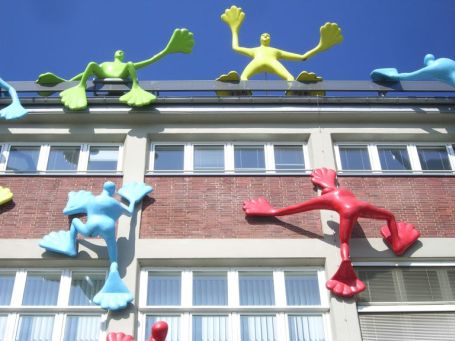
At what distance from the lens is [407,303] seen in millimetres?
10938

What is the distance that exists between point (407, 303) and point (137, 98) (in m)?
6.46

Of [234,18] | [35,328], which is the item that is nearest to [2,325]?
[35,328]

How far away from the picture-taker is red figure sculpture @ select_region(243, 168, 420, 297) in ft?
34.7

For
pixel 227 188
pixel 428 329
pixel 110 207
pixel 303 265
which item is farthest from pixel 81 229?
pixel 428 329

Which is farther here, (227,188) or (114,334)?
(227,188)

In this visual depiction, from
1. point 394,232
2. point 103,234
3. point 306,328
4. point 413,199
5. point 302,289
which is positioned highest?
point 413,199

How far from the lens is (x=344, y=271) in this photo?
34.6 feet

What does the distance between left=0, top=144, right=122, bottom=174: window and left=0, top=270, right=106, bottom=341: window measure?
2.37m

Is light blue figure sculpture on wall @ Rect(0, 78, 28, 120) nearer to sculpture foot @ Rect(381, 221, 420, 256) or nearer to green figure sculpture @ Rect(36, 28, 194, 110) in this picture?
green figure sculpture @ Rect(36, 28, 194, 110)

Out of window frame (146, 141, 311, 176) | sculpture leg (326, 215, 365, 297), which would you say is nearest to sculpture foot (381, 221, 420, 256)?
sculpture leg (326, 215, 365, 297)

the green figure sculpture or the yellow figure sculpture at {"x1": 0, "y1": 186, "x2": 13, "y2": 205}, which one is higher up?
the green figure sculpture

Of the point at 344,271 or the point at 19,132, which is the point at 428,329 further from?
the point at 19,132

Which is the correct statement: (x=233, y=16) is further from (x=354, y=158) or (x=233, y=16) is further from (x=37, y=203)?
(x=37, y=203)

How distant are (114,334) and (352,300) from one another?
12.5 feet
